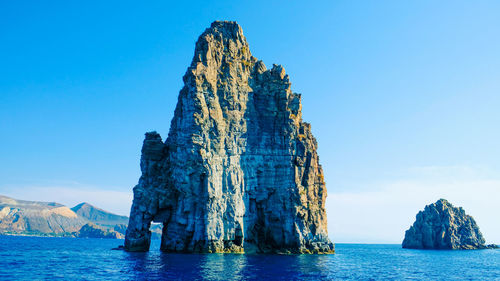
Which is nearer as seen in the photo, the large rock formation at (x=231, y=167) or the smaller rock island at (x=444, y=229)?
the large rock formation at (x=231, y=167)

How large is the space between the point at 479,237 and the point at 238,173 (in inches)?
5611

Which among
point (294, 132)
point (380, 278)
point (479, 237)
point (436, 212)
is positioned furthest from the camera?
point (479, 237)

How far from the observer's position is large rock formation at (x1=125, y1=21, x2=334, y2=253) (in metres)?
72.2

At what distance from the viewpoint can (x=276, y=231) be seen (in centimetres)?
7994

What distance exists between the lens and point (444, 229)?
152 metres

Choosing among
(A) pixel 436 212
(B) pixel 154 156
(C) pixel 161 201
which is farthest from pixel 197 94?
(A) pixel 436 212

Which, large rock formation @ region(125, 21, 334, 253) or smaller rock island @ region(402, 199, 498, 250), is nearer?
large rock formation @ region(125, 21, 334, 253)

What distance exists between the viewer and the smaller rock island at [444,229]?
152 m

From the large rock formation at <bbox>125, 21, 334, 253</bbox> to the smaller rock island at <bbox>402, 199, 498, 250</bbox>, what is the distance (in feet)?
291

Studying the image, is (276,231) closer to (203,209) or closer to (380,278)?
(203,209)

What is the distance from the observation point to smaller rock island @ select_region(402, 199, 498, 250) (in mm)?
152000

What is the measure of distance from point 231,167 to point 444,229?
115m

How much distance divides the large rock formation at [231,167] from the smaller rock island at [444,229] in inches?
3490

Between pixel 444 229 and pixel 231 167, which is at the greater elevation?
pixel 231 167
